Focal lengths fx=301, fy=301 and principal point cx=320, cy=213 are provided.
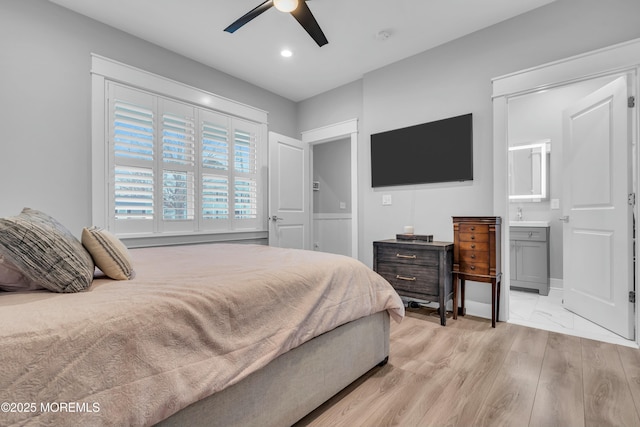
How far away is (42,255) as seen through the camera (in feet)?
3.33

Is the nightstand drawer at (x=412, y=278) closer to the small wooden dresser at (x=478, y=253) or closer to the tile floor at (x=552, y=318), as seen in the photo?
the small wooden dresser at (x=478, y=253)

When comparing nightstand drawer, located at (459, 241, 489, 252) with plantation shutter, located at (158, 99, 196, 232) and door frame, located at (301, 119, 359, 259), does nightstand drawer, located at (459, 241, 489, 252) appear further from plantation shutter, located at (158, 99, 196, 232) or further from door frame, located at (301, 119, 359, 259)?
plantation shutter, located at (158, 99, 196, 232)

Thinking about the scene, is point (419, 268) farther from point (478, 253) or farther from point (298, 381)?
point (298, 381)

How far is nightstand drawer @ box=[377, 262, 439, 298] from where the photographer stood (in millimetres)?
2830

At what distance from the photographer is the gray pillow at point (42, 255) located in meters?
0.98

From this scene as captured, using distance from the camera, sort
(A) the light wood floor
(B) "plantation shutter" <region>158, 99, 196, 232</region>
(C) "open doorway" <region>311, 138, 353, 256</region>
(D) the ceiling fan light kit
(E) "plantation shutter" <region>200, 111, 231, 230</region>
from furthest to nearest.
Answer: (C) "open doorway" <region>311, 138, 353, 256</region>, (E) "plantation shutter" <region>200, 111, 231, 230</region>, (B) "plantation shutter" <region>158, 99, 196, 232</region>, (D) the ceiling fan light kit, (A) the light wood floor

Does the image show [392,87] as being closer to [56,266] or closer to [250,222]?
[250,222]

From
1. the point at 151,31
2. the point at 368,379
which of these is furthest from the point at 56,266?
the point at 151,31

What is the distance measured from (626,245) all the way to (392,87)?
267 cm

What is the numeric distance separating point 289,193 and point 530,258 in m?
3.29

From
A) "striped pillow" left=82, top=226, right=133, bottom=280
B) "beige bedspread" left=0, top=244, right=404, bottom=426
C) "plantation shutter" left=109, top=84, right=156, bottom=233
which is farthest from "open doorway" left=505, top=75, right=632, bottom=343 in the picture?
"plantation shutter" left=109, top=84, right=156, bottom=233

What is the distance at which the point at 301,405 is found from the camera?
1.40 meters

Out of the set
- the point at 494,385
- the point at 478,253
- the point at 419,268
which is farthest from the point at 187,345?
the point at 478,253

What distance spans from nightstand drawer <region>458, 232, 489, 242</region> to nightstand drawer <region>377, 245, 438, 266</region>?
31 centimetres
